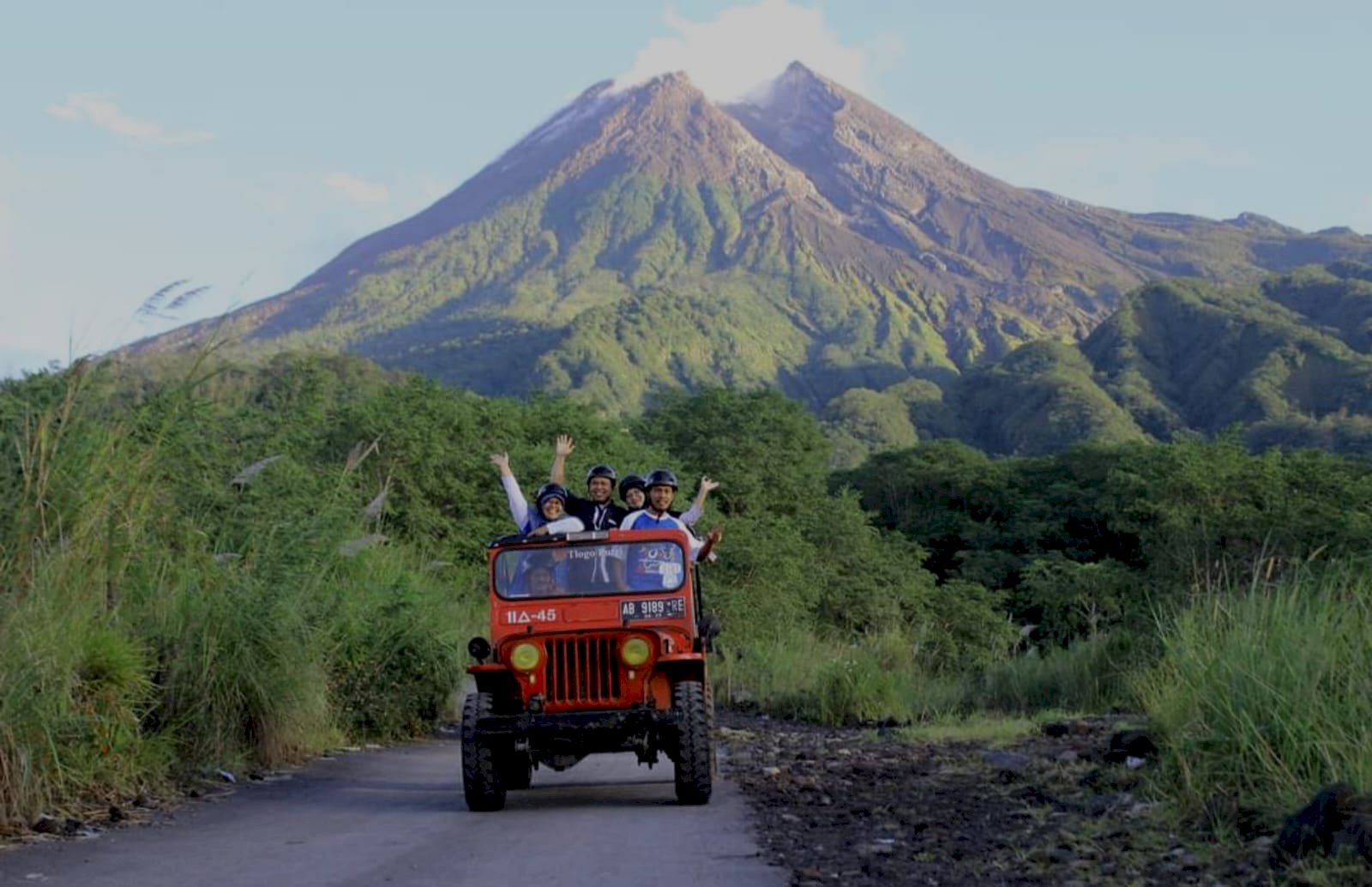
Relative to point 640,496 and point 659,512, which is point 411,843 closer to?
point 659,512

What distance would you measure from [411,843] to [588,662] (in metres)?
2.34

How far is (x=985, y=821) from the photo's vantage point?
869 centimetres

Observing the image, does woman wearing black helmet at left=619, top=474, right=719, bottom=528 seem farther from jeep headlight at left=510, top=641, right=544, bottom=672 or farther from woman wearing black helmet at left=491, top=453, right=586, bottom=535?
jeep headlight at left=510, top=641, right=544, bottom=672

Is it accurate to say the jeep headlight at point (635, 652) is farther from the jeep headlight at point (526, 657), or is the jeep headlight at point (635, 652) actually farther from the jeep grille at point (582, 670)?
the jeep headlight at point (526, 657)

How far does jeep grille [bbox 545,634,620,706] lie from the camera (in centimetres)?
1047

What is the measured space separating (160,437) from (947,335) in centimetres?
16513

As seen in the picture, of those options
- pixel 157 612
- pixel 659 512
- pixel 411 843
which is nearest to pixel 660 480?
pixel 659 512

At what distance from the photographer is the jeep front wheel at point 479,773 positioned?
32.7 feet

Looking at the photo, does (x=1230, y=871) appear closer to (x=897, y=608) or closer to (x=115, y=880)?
(x=115, y=880)

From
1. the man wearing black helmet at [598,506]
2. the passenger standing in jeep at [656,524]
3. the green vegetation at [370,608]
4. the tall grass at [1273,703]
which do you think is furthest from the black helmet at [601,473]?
the tall grass at [1273,703]

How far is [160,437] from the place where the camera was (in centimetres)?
1036

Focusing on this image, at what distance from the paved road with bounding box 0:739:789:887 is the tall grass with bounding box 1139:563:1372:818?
7.41 feet

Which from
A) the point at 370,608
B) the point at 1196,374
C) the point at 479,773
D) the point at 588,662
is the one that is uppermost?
the point at 1196,374

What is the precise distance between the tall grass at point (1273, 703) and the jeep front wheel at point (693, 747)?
111 inches
